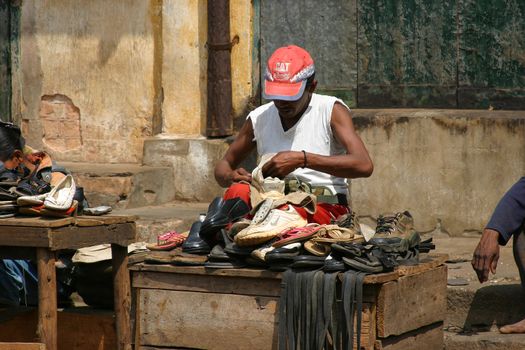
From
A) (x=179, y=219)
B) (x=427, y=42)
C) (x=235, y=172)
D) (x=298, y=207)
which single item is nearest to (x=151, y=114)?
(x=179, y=219)

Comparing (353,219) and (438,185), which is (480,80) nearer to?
(438,185)

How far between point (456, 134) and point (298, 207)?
233cm

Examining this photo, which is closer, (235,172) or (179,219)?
(235,172)

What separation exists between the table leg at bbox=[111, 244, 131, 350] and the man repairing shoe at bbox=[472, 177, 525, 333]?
62.2 inches

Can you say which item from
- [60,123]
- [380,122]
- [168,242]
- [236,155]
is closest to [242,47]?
[380,122]

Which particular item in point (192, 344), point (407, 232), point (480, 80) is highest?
point (480, 80)

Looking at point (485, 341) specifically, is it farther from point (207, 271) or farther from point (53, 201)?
point (53, 201)

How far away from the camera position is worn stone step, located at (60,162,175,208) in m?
7.91

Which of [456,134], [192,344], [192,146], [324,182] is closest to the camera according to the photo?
[192,344]

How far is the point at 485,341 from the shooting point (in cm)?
566

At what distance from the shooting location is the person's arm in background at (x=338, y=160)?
549 cm

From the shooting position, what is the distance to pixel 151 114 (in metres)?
8.42

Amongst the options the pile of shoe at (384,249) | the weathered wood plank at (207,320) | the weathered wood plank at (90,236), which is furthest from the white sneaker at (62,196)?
the pile of shoe at (384,249)

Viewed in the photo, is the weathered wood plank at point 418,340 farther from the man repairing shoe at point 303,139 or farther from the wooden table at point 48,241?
the wooden table at point 48,241
